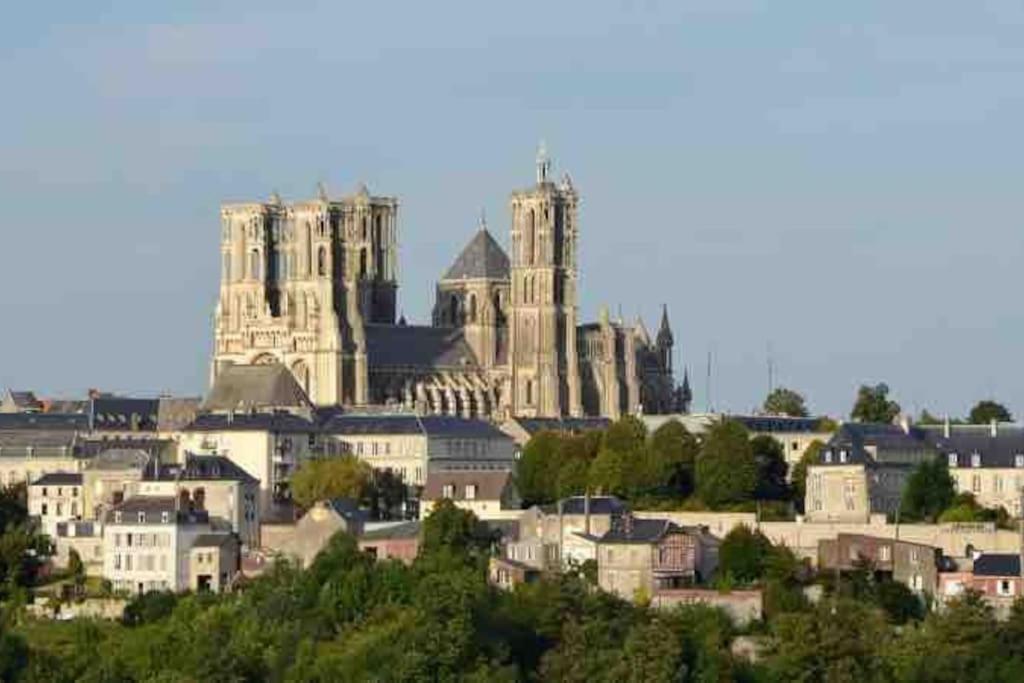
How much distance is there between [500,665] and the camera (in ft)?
259

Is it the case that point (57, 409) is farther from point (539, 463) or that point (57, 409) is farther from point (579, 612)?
point (579, 612)

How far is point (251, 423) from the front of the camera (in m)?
99.3

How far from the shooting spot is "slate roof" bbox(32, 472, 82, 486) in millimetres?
97625

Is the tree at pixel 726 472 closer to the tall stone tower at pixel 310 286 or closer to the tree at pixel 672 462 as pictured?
the tree at pixel 672 462

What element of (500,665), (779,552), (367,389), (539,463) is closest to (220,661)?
(500,665)

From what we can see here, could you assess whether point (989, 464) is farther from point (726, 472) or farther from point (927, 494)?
point (726, 472)

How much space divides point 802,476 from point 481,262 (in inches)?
873

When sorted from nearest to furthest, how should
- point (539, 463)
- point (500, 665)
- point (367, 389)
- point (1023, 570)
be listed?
point (500, 665), point (1023, 570), point (539, 463), point (367, 389)

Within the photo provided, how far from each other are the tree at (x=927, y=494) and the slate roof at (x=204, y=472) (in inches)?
520

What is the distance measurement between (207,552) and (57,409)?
2316 centimetres

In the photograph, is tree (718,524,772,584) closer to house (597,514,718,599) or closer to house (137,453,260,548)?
house (597,514,718,599)

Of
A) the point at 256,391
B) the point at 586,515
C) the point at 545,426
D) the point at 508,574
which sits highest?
the point at 256,391

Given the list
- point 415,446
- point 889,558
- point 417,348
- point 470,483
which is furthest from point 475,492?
point 417,348

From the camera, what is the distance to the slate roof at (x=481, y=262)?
116000mm
